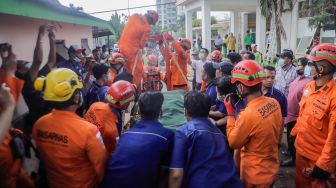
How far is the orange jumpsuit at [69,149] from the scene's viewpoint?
209 centimetres

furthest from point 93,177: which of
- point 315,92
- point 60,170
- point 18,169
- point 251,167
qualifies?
point 315,92

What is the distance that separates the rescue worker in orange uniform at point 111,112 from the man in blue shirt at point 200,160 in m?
0.77

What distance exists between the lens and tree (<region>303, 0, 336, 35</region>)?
9.59m

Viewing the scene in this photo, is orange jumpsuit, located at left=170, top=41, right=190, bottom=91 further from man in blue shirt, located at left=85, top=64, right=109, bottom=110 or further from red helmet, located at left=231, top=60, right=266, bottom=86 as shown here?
red helmet, located at left=231, top=60, right=266, bottom=86

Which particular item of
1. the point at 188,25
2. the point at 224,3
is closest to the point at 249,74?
the point at 224,3

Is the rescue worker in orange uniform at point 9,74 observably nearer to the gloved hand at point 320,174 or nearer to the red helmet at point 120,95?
the red helmet at point 120,95

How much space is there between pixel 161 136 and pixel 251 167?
0.91m

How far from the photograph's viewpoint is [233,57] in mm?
5648

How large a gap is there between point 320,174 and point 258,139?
77 cm

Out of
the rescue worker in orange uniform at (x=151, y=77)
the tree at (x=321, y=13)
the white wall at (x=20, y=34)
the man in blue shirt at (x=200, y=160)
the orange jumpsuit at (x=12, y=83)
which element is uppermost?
the tree at (x=321, y=13)

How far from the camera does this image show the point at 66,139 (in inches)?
82.0

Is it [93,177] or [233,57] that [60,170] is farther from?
[233,57]

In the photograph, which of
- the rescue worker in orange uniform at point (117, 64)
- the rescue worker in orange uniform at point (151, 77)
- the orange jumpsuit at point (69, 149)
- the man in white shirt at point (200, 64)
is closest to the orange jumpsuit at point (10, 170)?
the orange jumpsuit at point (69, 149)

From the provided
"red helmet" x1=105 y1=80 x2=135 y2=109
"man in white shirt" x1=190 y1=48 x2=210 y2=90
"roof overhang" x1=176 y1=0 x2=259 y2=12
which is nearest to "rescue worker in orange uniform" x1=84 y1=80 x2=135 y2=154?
"red helmet" x1=105 y1=80 x2=135 y2=109
